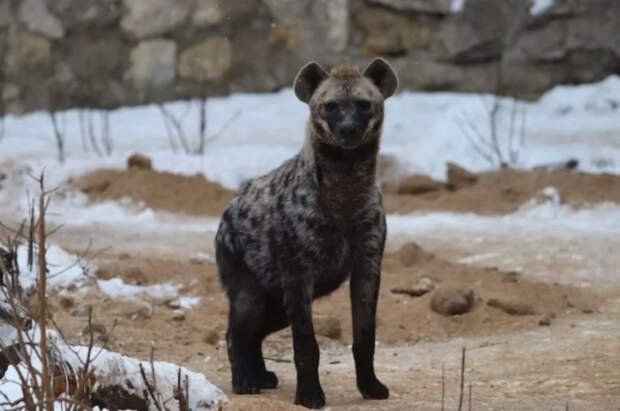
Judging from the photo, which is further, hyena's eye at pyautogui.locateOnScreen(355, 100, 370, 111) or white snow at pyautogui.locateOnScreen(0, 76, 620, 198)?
white snow at pyautogui.locateOnScreen(0, 76, 620, 198)

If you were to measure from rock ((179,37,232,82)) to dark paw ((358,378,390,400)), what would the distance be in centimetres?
583

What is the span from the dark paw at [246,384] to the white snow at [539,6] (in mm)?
5676

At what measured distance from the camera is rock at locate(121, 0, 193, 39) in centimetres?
970

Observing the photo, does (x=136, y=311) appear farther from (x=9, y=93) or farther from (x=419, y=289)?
(x=9, y=93)

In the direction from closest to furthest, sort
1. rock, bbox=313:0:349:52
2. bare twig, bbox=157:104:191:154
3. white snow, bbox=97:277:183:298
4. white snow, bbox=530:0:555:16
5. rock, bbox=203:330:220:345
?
rock, bbox=203:330:220:345
white snow, bbox=97:277:183:298
bare twig, bbox=157:104:191:154
white snow, bbox=530:0:555:16
rock, bbox=313:0:349:52

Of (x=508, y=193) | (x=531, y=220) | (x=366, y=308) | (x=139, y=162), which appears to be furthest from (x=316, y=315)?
(x=139, y=162)

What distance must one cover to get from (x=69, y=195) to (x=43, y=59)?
2010mm

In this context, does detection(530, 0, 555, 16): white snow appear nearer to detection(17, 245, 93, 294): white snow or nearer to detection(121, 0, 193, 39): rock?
detection(121, 0, 193, 39): rock

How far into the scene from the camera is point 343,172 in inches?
167

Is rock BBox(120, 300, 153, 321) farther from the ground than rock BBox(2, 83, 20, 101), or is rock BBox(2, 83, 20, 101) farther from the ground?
rock BBox(2, 83, 20, 101)

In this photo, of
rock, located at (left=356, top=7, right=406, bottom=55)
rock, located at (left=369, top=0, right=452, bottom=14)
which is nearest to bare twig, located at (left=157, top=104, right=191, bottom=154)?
rock, located at (left=356, top=7, right=406, bottom=55)

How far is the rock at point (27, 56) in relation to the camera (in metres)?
9.76

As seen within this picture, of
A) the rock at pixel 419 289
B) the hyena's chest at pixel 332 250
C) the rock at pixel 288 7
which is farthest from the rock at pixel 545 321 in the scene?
the rock at pixel 288 7

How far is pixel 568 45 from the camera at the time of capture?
31.0 ft
